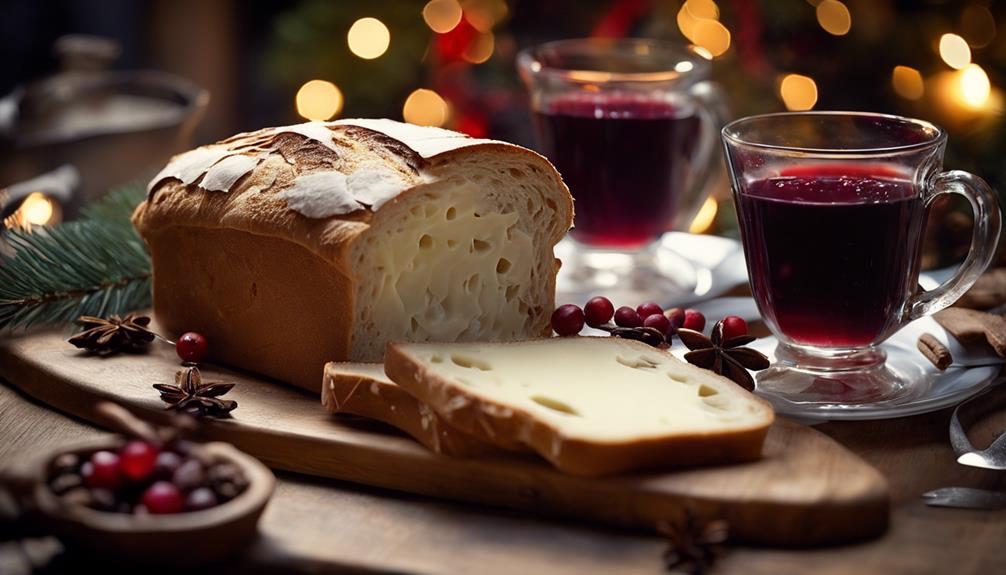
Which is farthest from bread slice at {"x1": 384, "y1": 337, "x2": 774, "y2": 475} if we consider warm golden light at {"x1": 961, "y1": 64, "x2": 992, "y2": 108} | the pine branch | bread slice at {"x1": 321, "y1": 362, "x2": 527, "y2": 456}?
warm golden light at {"x1": 961, "y1": 64, "x2": 992, "y2": 108}

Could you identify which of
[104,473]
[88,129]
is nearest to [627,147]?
[88,129]

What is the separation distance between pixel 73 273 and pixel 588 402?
5.47 feet

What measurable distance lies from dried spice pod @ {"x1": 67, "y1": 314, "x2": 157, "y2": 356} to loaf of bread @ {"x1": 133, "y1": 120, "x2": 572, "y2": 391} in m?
0.13

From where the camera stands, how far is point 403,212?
9.14 ft

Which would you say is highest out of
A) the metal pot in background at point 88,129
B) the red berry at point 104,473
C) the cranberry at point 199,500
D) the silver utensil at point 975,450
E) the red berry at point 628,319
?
the metal pot in background at point 88,129

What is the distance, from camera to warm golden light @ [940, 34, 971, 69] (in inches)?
187

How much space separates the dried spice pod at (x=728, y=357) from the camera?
9.51ft

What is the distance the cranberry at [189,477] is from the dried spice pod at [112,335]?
106 centimetres

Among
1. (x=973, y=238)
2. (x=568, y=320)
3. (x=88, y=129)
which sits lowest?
(x=568, y=320)

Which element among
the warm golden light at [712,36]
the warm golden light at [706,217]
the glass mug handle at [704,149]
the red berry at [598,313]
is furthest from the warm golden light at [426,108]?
the red berry at [598,313]

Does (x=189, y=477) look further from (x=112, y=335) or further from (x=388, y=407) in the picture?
(x=112, y=335)

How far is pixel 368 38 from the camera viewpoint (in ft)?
17.3

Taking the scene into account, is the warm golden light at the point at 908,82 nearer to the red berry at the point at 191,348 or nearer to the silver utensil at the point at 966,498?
the silver utensil at the point at 966,498

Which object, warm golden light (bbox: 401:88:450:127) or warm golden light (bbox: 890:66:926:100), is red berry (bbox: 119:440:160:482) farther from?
warm golden light (bbox: 890:66:926:100)
